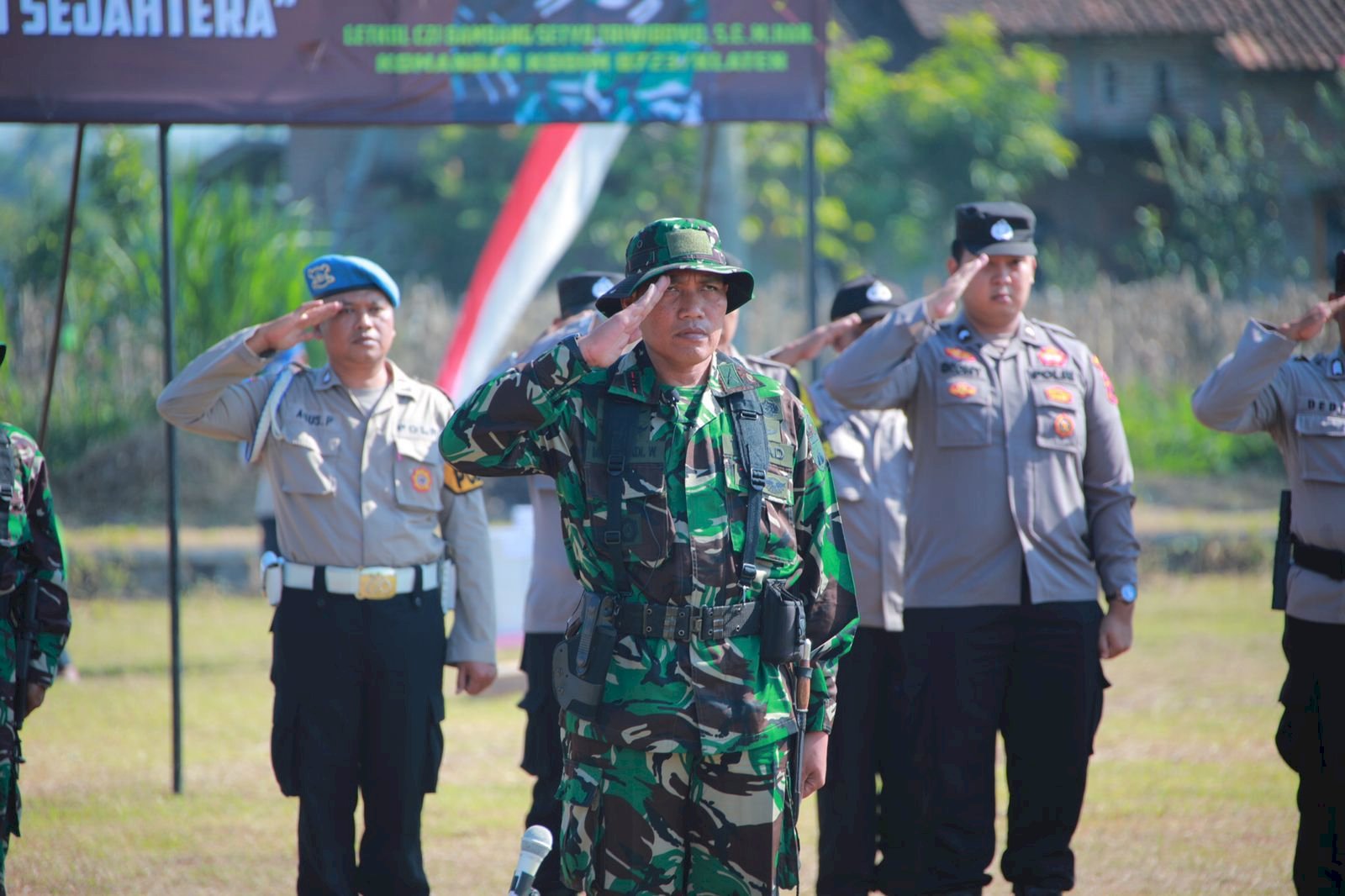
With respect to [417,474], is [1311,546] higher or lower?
lower

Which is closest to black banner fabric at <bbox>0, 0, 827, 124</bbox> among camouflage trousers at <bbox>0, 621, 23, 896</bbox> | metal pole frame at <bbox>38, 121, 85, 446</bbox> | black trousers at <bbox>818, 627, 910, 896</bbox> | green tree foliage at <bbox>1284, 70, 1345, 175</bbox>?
metal pole frame at <bbox>38, 121, 85, 446</bbox>

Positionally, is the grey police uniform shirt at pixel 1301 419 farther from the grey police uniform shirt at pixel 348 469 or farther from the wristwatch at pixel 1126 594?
the grey police uniform shirt at pixel 348 469

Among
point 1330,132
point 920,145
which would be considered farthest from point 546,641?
point 1330,132

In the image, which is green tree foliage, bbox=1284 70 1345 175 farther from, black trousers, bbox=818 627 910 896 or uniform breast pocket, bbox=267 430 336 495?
uniform breast pocket, bbox=267 430 336 495

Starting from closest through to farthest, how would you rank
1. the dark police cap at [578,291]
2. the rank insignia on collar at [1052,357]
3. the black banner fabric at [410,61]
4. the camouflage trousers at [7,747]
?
the camouflage trousers at [7,747], the rank insignia on collar at [1052,357], the dark police cap at [578,291], the black banner fabric at [410,61]

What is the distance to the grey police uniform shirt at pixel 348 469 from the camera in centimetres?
480

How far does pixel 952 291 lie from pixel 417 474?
1921mm

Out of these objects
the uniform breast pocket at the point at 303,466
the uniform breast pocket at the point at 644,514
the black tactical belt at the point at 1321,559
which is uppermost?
the uniform breast pocket at the point at 303,466

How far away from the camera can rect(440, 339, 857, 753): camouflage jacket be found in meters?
3.56

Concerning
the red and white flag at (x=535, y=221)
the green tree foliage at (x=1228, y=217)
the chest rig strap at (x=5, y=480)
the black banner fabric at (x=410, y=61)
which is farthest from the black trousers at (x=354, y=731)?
the green tree foliage at (x=1228, y=217)

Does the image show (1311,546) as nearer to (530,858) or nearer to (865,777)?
(865,777)

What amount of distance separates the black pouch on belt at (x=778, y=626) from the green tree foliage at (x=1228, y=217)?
23311 millimetres

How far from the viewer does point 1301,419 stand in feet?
16.1

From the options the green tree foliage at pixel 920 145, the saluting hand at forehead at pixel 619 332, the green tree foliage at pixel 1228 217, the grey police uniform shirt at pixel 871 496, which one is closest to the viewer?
the saluting hand at forehead at pixel 619 332
